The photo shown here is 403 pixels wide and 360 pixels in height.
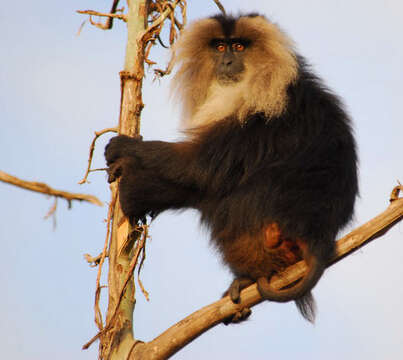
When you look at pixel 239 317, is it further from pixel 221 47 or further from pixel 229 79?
pixel 221 47

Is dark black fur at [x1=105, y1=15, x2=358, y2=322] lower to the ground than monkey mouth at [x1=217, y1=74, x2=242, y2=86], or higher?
lower

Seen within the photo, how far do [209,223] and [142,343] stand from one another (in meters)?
1.23

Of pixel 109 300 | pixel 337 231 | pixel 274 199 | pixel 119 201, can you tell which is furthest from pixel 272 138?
pixel 109 300

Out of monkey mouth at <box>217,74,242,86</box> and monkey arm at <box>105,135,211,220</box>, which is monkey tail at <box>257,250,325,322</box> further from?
monkey mouth at <box>217,74,242,86</box>

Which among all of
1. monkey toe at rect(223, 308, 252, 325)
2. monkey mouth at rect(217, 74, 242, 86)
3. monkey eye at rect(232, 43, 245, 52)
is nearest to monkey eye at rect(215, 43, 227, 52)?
monkey eye at rect(232, 43, 245, 52)

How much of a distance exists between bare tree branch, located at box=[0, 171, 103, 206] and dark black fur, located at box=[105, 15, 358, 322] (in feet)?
9.71

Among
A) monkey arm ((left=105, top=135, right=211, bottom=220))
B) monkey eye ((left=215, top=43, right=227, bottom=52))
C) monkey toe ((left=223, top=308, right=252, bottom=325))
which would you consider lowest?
monkey toe ((left=223, top=308, right=252, bottom=325))

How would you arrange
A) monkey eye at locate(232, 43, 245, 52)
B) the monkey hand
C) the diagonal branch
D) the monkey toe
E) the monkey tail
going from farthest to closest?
monkey eye at locate(232, 43, 245, 52), the monkey hand, the monkey toe, the monkey tail, the diagonal branch

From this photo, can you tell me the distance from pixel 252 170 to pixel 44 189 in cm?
331

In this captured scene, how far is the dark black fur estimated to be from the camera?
4957 mm

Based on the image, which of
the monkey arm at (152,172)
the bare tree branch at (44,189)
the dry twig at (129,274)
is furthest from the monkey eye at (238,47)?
the bare tree branch at (44,189)

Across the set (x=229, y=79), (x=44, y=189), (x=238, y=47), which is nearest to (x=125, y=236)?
(x=229, y=79)

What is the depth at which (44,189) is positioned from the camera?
6.60 feet

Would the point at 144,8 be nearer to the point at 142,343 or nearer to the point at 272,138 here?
the point at 272,138
